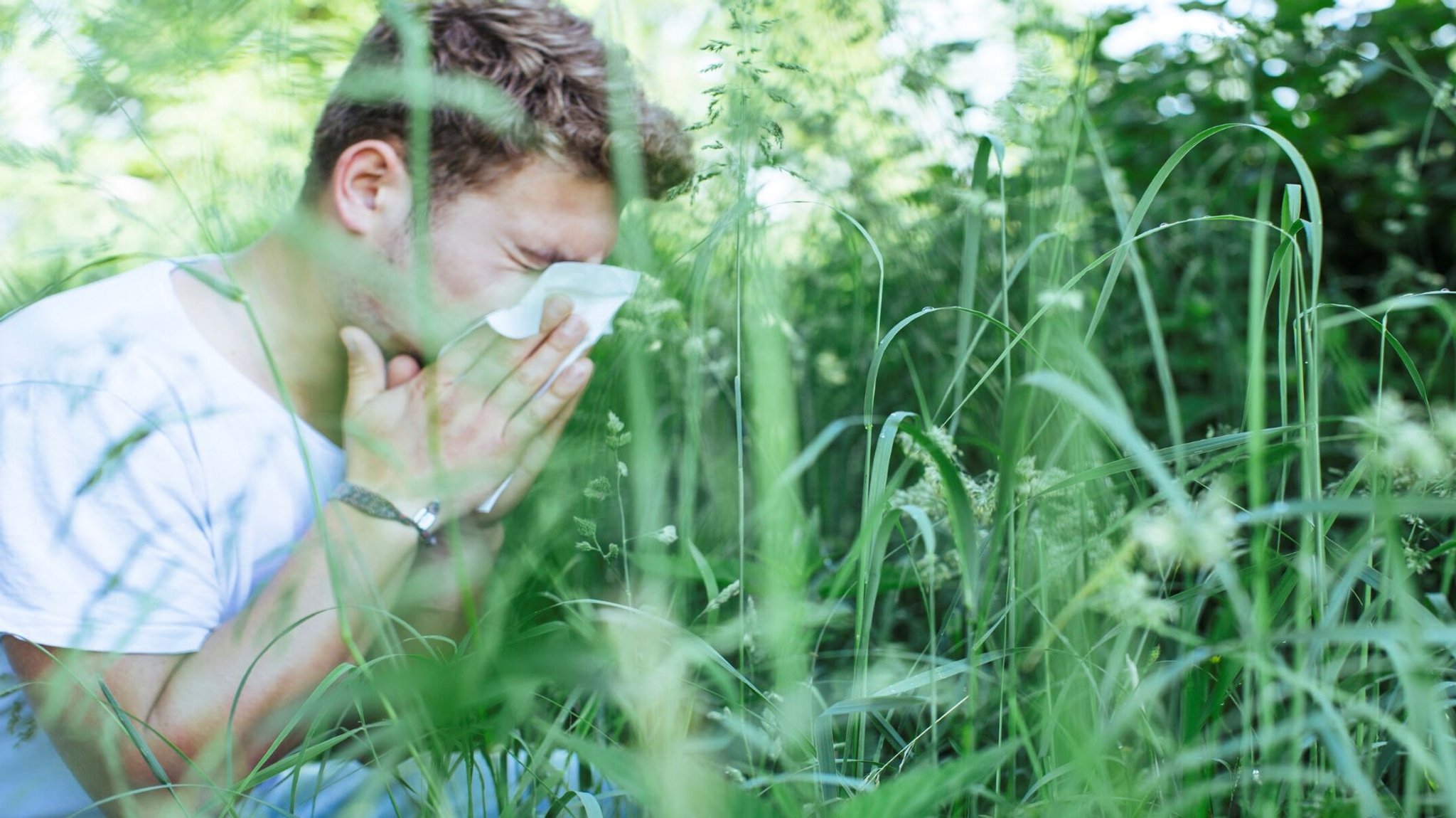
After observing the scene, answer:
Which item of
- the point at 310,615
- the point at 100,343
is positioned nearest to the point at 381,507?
the point at 100,343

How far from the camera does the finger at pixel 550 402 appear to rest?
1.41 meters

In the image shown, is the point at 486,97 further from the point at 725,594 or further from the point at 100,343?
the point at 725,594

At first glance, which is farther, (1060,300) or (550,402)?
(550,402)

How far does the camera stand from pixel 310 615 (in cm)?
81

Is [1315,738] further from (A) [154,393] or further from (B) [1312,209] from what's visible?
(A) [154,393]

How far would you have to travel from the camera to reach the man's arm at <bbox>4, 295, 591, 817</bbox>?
37.4 inches

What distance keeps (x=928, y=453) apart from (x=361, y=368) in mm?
867

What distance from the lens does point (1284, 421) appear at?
2.74 ft

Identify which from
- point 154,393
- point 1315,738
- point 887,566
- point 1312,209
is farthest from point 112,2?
point 1315,738

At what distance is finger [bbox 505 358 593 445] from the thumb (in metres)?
0.18

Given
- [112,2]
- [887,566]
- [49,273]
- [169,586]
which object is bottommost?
[887,566]

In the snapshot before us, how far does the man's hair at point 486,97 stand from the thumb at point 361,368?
8.5 inches

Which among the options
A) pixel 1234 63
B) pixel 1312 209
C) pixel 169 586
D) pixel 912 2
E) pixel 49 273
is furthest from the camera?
pixel 1234 63

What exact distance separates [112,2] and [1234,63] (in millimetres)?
1695
